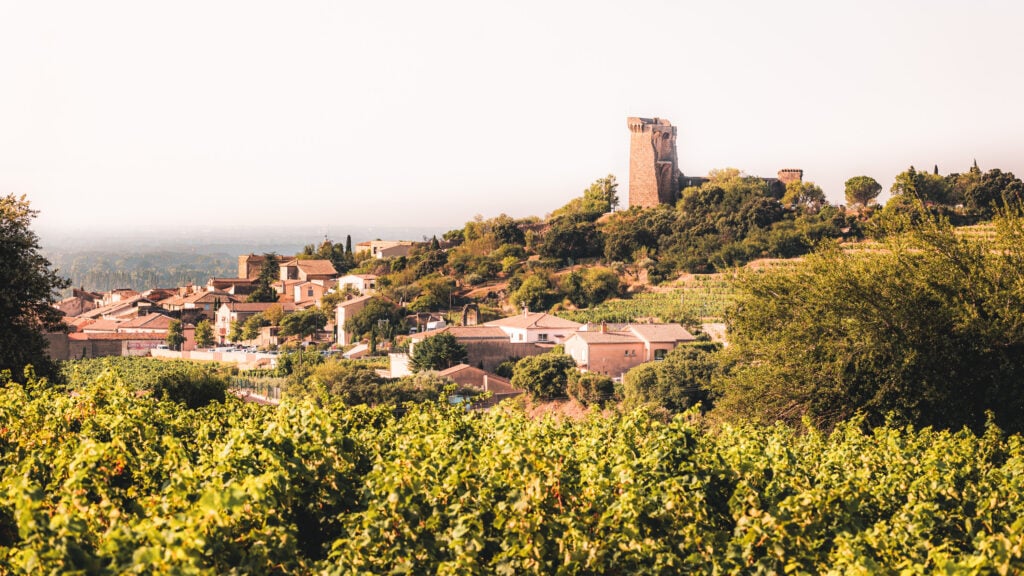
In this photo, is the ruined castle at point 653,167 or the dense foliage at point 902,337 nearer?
the dense foliage at point 902,337

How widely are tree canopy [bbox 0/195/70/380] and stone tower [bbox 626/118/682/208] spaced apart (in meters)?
59.3

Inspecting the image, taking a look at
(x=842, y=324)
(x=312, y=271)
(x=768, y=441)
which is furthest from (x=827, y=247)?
(x=312, y=271)

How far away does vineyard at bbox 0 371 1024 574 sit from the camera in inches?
180

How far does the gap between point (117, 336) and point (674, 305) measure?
33.9 meters

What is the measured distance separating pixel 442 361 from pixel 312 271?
36.0m

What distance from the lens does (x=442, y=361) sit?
4247cm

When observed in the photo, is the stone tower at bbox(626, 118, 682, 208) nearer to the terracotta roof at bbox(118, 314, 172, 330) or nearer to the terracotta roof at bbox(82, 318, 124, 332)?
the terracotta roof at bbox(118, 314, 172, 330)

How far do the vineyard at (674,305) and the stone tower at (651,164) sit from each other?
16.8m

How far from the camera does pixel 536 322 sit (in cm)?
4866

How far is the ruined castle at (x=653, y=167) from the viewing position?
244 feet

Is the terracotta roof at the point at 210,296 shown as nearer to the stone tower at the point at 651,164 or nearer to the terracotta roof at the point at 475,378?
the stone tower at the point at 651,164

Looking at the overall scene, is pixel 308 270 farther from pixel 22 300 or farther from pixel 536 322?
pixel 22 300

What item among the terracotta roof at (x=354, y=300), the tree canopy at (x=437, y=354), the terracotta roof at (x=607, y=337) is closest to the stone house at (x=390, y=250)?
the terracotta roof at (x=354, y=300)

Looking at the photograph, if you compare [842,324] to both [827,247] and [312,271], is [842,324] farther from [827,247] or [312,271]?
[312,271]
